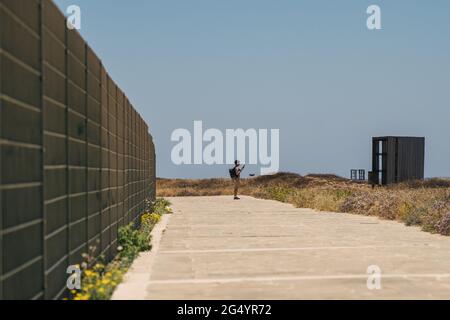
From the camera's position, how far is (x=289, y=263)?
11.4 metres

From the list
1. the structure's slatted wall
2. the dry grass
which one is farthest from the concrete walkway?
the structure's slatted wall

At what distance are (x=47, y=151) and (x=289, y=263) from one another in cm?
564

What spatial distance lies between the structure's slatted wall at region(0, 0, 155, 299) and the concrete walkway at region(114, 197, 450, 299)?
1.20 metres

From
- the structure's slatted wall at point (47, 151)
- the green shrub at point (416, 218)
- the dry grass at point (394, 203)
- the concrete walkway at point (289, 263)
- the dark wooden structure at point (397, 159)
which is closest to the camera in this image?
the structure's slatted wall at point (47, 151)

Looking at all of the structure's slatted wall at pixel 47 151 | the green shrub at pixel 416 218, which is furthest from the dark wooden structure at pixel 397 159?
the structure's slatted wall at pixel 47 151

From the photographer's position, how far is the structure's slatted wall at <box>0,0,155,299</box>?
5.44 meters

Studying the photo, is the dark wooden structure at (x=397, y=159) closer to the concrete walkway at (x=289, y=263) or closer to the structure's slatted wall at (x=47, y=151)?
the concrete walkway at (x=289, y=263)

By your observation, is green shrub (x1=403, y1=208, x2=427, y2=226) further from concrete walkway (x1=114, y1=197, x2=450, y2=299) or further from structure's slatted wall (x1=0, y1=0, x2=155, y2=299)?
structure's slatted wall (x1=0, y1=0, x2=155, y2=299)

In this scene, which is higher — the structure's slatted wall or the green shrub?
the structure's slatted wall

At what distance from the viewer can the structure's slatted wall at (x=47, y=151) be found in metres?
5.44

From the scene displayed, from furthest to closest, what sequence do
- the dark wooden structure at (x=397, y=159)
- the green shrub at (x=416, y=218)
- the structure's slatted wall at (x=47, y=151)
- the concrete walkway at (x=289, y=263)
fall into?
the dark wooden structure at (x=397, y=159) < the green shrub at (x=416, y=218) < the concrete walkway at (x=289, y=263) < the structure's slatted wall at (x=47, y=151)

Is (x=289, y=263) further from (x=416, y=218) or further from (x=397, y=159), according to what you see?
(x=397, y=159)

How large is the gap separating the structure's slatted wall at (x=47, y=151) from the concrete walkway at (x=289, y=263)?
120 cm

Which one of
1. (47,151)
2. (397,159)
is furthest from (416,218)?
(397,159)
